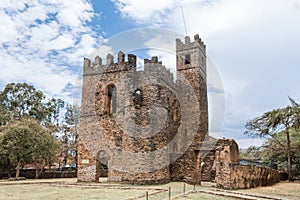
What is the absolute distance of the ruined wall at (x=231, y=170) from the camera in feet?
50.1

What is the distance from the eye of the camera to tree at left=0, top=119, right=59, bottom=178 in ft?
80.2

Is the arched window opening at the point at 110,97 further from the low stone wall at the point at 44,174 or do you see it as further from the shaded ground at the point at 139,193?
the low stone wall at the point at 44,174

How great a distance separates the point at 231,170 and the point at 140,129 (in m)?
5.83

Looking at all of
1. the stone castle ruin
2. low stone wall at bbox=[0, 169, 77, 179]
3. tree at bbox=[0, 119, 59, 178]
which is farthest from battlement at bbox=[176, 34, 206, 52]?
low stone wall at bbox=[0, 169, 77, 179]

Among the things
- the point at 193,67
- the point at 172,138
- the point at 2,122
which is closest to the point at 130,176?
the point at 172,138

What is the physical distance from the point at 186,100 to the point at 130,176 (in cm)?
844

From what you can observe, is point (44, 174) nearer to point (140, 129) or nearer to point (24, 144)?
point (24, 144)

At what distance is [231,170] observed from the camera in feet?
50.0

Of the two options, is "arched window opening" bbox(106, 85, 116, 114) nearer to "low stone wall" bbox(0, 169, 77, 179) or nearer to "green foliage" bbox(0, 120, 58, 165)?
"green foliage" bbox(0, 120, 58, 165)

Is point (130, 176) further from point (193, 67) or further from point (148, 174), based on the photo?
point (193, 67)

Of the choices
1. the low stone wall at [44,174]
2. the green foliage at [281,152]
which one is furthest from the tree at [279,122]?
the low stone wall at [44,174]

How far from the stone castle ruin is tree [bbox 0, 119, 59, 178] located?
274 inches

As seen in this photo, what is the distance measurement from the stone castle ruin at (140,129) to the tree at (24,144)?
274 inches

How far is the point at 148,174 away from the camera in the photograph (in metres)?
17.7
